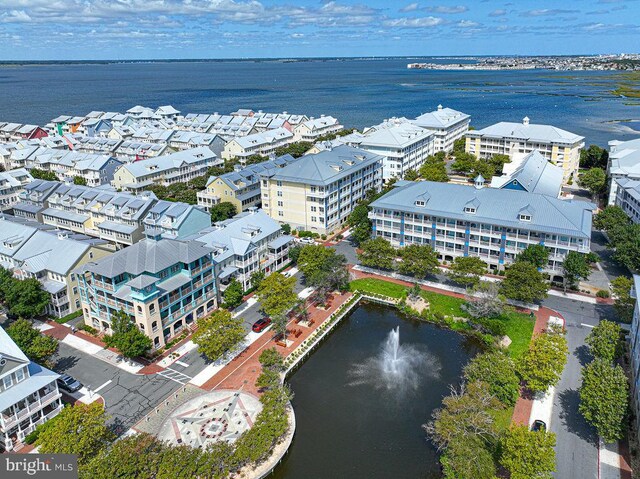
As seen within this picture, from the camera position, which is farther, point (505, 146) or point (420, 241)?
point (505, 146)

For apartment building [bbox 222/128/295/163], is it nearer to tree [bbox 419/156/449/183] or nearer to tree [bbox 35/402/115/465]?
tree [bbox 419/156/449/183]

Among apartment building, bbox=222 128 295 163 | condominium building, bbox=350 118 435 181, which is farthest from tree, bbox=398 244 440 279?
apartment building, bbox=222 128 295 163

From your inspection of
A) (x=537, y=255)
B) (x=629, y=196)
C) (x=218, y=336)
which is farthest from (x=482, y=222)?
(x=218, y=336)

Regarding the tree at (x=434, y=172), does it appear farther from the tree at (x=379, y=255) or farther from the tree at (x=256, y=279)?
the tree at (x=256, y=279)

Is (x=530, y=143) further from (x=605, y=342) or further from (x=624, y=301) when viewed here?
(x=605, y=342)

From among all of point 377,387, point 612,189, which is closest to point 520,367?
point 377,387

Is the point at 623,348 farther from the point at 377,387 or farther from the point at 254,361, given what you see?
the point at 254,361
